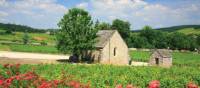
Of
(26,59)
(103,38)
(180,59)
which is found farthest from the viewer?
(180,59)

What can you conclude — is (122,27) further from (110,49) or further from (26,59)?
(26,59)

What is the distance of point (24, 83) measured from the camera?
15656 mm

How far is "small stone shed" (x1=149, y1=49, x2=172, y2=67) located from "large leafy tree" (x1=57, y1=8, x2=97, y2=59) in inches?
412

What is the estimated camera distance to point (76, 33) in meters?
52.6

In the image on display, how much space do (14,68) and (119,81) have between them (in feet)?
24.2

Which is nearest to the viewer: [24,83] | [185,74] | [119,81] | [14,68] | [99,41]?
[24,83]

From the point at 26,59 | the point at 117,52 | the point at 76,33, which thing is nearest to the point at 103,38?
the point at 117,52

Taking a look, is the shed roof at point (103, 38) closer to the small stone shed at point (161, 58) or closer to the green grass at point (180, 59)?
the small stone shed at point (161, 58)

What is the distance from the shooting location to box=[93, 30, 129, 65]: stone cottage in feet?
183

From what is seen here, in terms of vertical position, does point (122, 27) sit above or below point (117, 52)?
above

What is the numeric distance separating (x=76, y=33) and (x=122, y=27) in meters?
74.6

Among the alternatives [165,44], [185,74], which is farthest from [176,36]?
[185,74]

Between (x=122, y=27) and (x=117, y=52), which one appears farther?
(x=122, y=27)

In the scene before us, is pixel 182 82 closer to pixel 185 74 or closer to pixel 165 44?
pixel 185 74
